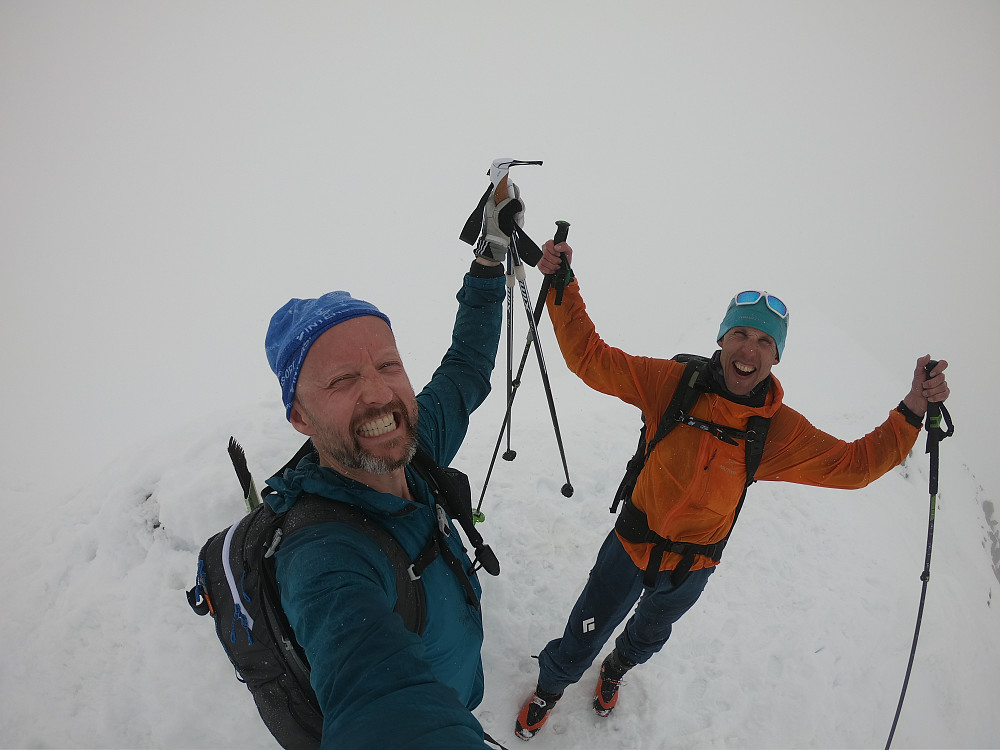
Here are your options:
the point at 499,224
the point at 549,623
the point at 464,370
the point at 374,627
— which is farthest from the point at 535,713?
the point at 499,224

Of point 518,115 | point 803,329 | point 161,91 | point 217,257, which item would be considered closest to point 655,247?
point 803,329

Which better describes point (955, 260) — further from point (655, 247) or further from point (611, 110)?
point (611, 110)

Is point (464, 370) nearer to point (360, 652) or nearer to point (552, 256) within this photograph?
point (552, 256)

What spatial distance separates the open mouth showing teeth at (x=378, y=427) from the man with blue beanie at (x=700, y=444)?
1614 millimetres

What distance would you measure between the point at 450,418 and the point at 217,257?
60.5 m

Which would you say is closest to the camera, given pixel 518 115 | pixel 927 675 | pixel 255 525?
pixel 255 525

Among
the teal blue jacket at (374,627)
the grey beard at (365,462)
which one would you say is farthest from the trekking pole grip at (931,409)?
the grey beard at (365,462)

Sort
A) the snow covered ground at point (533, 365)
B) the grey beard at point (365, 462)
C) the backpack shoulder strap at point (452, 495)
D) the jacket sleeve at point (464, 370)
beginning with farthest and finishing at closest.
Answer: the snow covered ground at point (533, 365) → the jacket sleeve at point (464, 370) → the backpack shoulder strap at point (452, 495) → the grey beard at point (365, 462)

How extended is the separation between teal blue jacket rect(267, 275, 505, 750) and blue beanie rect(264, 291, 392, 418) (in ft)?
1.34

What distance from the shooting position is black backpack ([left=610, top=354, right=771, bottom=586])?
2.98m

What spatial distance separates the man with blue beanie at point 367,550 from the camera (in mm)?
1264

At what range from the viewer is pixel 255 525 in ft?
6.23

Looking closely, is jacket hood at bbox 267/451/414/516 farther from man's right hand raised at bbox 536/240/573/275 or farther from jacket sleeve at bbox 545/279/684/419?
man's right hand raised at bbox 536/240/573/275

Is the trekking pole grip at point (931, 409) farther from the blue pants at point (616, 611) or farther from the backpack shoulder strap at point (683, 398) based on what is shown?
the blue pants at point (616, 611)
